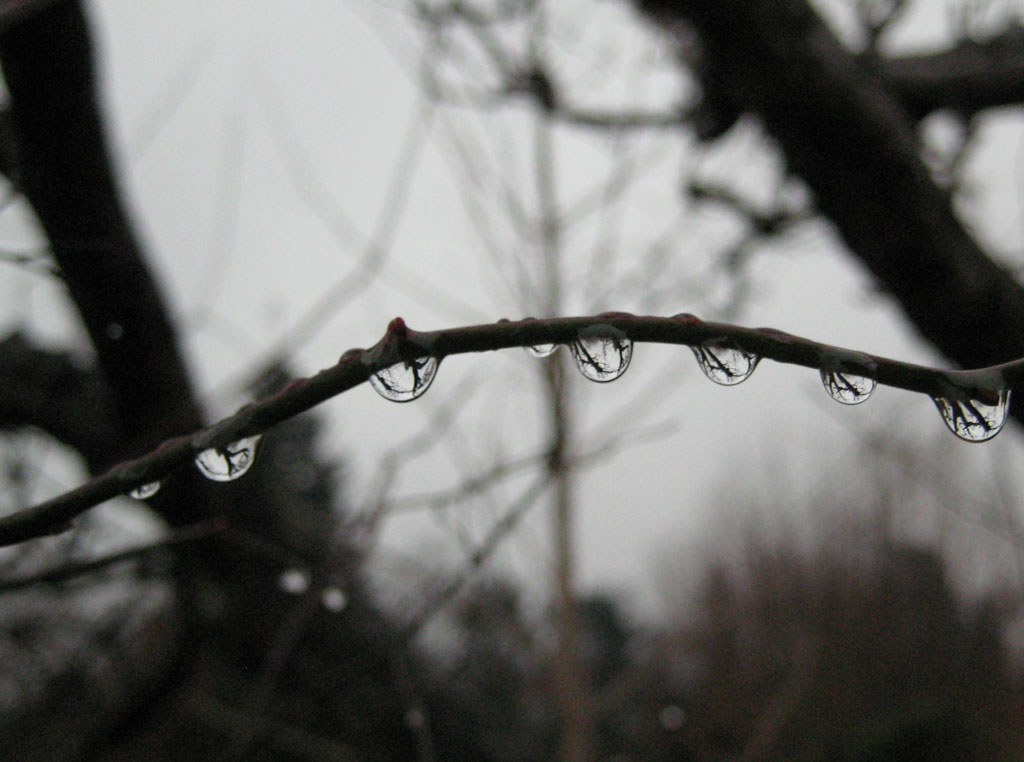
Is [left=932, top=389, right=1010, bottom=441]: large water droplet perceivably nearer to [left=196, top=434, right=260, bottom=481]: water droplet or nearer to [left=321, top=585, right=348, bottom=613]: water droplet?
[left=196, top=434, right=260, bottom=481]: water droplet

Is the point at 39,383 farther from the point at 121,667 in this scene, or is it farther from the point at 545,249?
the point at 545,249

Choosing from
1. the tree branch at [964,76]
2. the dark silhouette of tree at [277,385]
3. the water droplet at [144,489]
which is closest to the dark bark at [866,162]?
the dark silhouette of tree at [277,385]

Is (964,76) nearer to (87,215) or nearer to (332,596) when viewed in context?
(332,596)

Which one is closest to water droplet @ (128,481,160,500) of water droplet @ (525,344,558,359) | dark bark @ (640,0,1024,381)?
water droplet @ (525,344,558,359)

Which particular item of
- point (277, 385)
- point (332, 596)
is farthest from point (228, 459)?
point (277, 385)

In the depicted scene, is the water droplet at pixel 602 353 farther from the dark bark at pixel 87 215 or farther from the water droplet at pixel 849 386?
the dark bark at pixel 87 215

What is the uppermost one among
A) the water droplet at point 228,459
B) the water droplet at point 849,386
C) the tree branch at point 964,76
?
the tree branch at point 964,76
